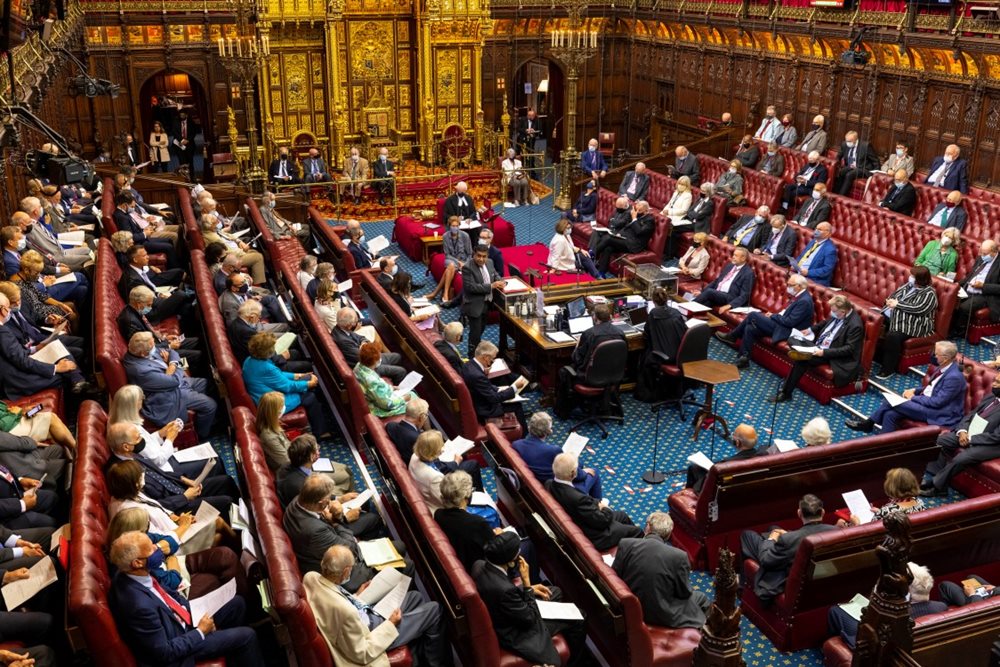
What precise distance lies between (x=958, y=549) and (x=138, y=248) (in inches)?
344

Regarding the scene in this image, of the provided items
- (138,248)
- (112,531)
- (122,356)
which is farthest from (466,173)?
(112,531)

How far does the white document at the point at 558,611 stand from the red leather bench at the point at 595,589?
131 millimetres

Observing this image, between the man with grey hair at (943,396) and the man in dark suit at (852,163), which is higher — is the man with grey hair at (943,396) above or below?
below

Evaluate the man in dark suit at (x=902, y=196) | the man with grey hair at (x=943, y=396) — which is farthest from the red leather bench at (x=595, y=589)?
the man in dark suit at (x=902, y=196)

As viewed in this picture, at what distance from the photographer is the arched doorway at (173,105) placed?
71.1 feet

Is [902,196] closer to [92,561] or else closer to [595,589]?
[595,589]

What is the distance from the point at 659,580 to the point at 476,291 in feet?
21.0

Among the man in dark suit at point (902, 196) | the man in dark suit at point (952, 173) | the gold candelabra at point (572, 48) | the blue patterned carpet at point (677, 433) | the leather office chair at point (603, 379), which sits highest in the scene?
the gold candelabra at point (572, 48)

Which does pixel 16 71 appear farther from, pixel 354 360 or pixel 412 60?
pixel 412 60

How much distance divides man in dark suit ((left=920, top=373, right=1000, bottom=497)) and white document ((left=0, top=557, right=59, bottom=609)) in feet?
23.7

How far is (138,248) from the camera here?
10.4 meters

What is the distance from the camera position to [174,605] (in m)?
5.34

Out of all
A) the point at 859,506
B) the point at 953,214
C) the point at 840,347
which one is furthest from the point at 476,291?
the point at 953,214

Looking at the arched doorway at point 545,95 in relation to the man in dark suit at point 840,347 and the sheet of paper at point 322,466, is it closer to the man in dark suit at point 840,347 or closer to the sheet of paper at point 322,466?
the man in dark suit at point 840,347
